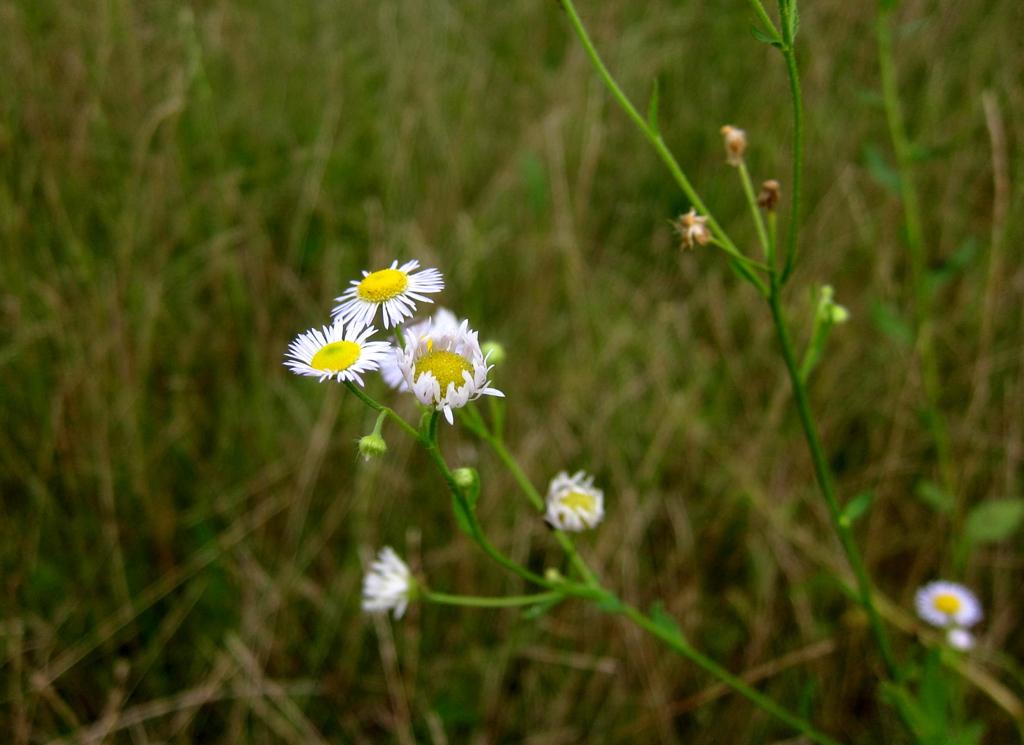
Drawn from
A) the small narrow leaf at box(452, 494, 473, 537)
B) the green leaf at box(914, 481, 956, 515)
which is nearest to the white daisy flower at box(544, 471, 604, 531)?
the small narrow leaf at box(452, 494, 473, 537)

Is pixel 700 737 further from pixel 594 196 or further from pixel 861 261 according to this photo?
pixel 594 196

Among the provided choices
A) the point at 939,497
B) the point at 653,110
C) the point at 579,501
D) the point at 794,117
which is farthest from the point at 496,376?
the point at 794,117

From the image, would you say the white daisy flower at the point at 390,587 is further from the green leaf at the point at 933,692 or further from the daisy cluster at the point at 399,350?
the green leaf at the point at 933,692

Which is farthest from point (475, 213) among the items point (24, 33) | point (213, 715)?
point (213, 715)

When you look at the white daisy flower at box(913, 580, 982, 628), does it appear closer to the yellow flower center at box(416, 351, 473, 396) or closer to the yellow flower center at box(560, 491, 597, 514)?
the yellow flower center at box(560, 491, 597, 514)

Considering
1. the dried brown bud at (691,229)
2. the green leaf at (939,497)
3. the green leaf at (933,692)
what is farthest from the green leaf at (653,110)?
the green leaf at (939,497)

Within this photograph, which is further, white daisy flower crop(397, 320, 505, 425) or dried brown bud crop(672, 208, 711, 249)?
dried brown bud crop(672, 208, 711, 249)

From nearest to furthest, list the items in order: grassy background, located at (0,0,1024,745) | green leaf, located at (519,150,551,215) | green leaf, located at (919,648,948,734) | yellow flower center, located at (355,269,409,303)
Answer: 1. yellow flower center, located at (355,269,409,303)
2. green leaf, located at (919,648,948,734)
3. grassy background, located at (0,0,1024,745)
4. green leaf, located at (519,150,551,215)

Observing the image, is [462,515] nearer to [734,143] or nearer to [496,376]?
[734,143]
